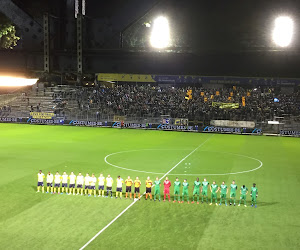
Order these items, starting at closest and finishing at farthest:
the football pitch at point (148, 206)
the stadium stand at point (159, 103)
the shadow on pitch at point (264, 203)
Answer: the football pitch at point (148, 206) → the shadow on pitch at point (264, 203) → the stadium stand at point (159, 103)

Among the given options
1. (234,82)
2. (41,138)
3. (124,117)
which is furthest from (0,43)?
(234,82)

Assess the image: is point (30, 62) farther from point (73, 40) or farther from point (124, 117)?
point (124, 117)

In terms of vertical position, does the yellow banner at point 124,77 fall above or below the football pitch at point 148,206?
above

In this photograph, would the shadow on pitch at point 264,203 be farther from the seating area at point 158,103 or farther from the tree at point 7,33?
the seating area at point 158,103

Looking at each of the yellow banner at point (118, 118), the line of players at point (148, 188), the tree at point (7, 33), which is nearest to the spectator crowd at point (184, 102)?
the yellow banner at point (118, 118)

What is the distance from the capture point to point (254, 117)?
5656 cm

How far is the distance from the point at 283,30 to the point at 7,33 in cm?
708

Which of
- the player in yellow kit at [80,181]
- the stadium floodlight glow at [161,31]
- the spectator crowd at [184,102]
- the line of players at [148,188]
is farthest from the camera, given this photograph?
the spectator crowd at [184,102]

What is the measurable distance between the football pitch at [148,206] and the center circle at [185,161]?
0.08m

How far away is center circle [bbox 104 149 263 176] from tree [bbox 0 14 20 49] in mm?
17686

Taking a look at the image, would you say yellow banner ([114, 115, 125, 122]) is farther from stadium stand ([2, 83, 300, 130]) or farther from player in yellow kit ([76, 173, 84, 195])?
player in yellow kit ([76, 173, 84, 195])

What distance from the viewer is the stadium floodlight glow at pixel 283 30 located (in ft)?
26.9

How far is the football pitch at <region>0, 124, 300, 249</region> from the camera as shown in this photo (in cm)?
1513

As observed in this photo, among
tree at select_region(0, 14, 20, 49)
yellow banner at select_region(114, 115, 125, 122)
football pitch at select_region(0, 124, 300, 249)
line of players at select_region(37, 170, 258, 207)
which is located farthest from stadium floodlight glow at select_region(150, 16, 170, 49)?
yellow banner at select_region(114, 115, 125, 122)
